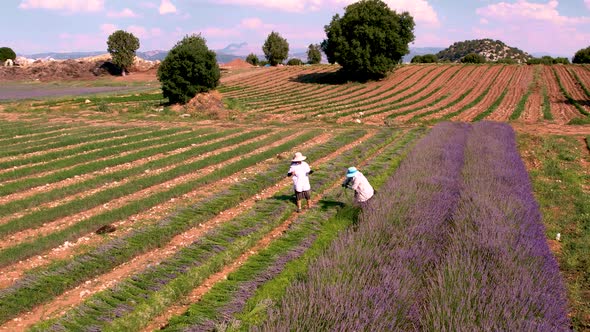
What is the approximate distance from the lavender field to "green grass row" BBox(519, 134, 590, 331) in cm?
97

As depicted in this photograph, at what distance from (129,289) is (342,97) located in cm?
3915

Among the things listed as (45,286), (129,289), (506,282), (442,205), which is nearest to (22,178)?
(45,286)

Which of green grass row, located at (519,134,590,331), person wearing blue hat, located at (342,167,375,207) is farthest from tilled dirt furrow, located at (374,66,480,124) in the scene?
person wearing blue hat, located at (342,167,375,207)

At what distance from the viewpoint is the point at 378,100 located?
41.4 m

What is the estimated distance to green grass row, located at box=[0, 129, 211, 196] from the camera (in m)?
13.5

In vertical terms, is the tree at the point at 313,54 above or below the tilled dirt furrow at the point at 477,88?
above

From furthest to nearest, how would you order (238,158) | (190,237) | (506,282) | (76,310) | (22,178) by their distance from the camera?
1. (238,158)
2. (22,178)
3. (190,237)
4. (76,310)
5. (506,282)

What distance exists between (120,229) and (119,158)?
766cm

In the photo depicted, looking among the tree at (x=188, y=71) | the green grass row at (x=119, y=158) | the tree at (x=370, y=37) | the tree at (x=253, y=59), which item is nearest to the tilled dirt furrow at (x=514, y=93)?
the tree at (x=370, y=37)

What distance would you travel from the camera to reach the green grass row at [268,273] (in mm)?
6055

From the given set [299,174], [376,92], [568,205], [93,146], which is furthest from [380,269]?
[376,92]

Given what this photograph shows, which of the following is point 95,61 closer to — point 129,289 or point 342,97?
point 342,97

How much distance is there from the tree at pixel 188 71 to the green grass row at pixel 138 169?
44.6 ft

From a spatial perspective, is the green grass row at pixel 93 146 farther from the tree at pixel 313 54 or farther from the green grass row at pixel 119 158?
the tree at pixel 313 54
